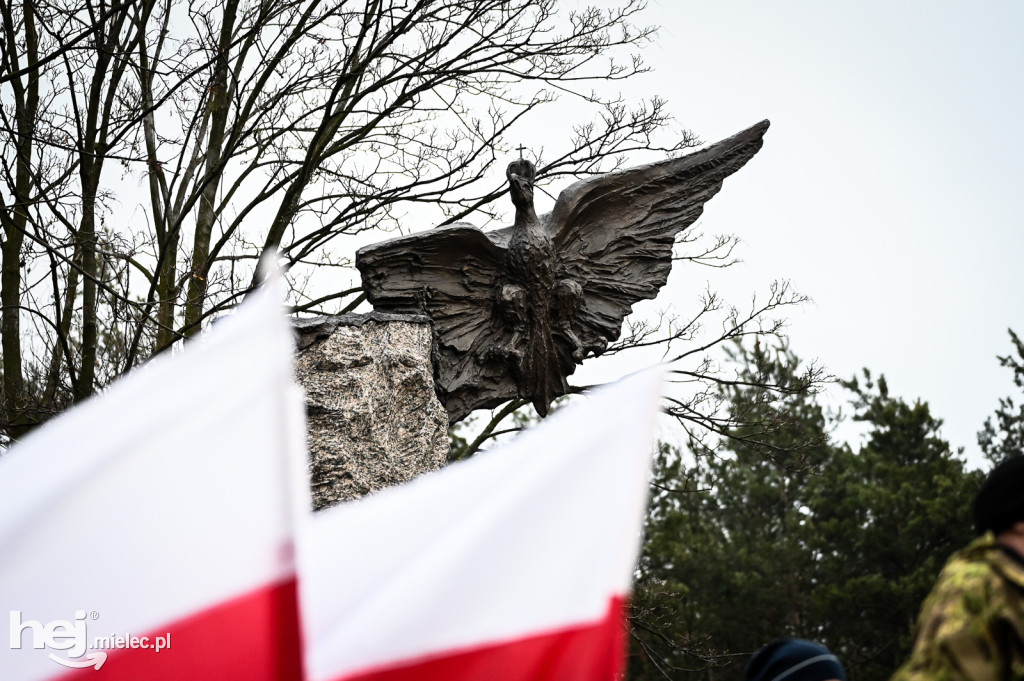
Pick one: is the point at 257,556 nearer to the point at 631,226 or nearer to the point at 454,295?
the point at 454,295

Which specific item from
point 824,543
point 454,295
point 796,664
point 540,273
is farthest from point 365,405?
point 824,543

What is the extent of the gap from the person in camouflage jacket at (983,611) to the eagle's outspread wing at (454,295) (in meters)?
3.28

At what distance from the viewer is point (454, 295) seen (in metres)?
5.01

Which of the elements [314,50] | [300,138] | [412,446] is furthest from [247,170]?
[412,446]

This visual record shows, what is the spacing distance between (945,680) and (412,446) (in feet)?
9.73

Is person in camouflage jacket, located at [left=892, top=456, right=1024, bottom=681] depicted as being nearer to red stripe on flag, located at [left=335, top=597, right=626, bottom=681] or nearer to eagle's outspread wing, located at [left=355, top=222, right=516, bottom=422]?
red stripe on flag, located at [left=335, top=597, right=626, bottom=681]

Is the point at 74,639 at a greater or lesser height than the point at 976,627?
greater

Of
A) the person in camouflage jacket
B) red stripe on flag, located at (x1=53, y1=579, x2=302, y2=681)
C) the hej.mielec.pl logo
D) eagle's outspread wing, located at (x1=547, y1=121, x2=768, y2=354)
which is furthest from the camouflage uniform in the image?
eagle's outspread wing, located at (x1=547, y1=121, x2=768, y2=354)

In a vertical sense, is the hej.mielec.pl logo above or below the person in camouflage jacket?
above

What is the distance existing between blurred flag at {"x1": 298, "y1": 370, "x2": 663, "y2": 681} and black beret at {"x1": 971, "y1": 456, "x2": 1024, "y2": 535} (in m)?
0.62

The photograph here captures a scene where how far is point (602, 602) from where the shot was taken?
1.51 m

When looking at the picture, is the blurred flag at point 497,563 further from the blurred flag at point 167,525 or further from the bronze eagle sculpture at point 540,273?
the bronze eagle sculpture at point 540,273

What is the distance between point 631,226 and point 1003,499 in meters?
3.87

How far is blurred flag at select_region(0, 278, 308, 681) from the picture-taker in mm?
1241
